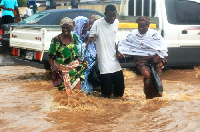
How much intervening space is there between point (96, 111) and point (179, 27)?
440cm

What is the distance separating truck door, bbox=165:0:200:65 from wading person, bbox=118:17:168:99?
302 centimetres

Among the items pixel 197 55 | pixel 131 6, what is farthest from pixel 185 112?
pixel 131 6

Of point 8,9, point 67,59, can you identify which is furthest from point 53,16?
point 67,59

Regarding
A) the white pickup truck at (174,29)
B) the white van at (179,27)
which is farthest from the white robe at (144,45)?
the white van at (179,27)

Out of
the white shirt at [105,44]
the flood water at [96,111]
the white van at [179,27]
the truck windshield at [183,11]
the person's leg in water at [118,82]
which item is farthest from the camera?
the truck windshield at [183,11]

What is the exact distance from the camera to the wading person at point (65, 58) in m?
6.39

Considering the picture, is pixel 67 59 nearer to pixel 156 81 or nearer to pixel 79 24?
pixel 79 24

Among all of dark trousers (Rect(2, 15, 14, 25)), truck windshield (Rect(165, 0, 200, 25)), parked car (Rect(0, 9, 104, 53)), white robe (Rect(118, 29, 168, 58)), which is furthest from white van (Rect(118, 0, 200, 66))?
dark trousers (Rect(2, 15, 14, 25))

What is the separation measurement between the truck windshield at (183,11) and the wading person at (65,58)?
405cm

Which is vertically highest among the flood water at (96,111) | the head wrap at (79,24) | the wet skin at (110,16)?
the wet skin at (110,16)

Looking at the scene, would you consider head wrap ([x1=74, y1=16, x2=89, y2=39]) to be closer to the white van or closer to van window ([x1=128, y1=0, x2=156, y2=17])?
the white van

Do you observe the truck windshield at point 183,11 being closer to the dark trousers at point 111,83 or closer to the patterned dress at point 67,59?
the dark trousers at point 111,83

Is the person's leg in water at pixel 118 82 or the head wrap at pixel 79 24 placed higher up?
the head wrap at pixel 79 24

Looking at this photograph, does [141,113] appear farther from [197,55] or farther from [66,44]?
[197,55]
